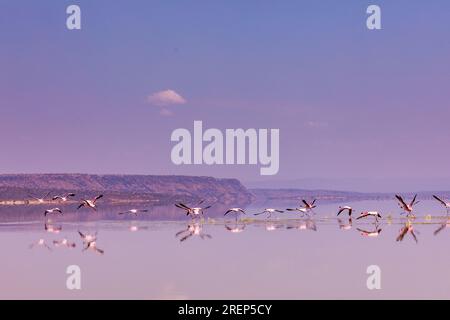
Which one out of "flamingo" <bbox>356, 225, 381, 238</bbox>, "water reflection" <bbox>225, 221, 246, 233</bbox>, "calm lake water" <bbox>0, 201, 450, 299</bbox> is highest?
"water reflection" <bbox>225, 221, 246, 233</bbox>

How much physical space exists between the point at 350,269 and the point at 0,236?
71.2 feet

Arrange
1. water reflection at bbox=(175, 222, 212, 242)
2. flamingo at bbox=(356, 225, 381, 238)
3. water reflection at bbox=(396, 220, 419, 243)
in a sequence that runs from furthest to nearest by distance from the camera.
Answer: water reflection at bbox=(175, 222, 212, 242), flamingo at bbox=(356, 225, 381, 238), water reflection at bbox=(396, 220, 419, 243)

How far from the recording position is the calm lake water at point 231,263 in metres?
25.5

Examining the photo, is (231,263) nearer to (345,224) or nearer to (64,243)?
(64,243)

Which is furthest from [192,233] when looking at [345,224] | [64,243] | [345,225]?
[345,224]

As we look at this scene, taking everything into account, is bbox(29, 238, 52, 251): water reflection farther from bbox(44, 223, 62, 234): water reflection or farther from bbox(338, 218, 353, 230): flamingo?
bbox(338, 218, 353, 230): flamingo

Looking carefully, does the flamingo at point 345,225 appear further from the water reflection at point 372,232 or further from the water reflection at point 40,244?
the water reflection at point 40,244

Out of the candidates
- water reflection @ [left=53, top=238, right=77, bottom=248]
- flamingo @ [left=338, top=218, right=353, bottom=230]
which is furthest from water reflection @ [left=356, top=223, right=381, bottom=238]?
water reflection @ [left=53, top=238, right=77, bottom=248]

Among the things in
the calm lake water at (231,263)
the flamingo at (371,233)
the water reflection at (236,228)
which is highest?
the water reflection at (236,228)

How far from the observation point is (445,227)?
159 feet

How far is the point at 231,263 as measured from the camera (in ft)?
104

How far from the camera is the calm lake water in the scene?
25.5 metres

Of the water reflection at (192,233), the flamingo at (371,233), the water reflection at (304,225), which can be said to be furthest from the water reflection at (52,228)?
the flamingo at (371,233)
